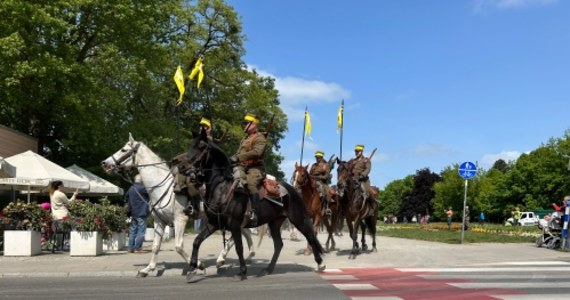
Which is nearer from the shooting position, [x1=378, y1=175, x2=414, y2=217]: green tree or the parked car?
the parked car

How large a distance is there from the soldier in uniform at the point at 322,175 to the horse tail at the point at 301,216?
4120mm

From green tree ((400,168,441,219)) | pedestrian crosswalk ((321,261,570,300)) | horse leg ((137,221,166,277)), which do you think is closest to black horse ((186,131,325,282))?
horse leg ((137,221,166,277))

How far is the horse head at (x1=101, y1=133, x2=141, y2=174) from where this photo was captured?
12.1 metres

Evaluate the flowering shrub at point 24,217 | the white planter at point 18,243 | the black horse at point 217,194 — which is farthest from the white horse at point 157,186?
the flowering shrub at point 24,217

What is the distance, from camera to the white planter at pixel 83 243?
14992mm

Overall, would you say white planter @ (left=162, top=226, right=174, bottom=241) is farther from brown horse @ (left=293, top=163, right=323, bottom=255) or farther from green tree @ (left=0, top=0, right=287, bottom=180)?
brown horse @ (left=293, top=163, right=323, bottom=255)

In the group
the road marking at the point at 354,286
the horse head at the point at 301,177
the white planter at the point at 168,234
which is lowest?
the white planter at the point at 168,234

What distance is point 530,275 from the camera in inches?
467

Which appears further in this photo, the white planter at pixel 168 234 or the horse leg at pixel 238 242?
the white planter at pixel 168 234

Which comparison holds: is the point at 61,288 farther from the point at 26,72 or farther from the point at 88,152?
the point at 88,152

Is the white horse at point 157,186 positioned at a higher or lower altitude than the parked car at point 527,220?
higher

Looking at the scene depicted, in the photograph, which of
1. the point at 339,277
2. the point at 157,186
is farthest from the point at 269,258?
the point at 157,186

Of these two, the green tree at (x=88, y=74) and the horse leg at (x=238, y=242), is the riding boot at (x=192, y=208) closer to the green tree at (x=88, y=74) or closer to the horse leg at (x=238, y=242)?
the horse leg at (x=238, y=242)

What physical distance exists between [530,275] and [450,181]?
2995 inches
